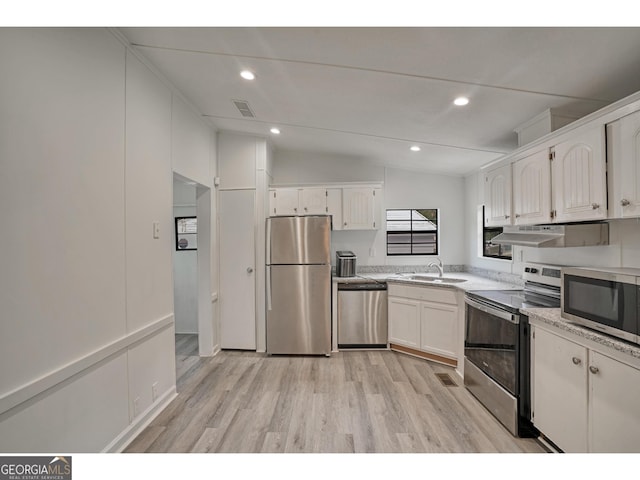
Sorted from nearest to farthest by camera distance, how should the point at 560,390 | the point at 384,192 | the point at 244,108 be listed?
the point at 560,390 → the point at 244,108 → the point at 384,192

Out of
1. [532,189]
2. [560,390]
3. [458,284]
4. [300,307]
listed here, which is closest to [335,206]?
[300,307]

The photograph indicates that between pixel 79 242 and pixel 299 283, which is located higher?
pixel 79 242

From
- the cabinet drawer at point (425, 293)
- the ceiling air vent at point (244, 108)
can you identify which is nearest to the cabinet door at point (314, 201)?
the ceiling air vent at point (244, 108)

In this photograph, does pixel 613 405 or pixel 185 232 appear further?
pixel 185 232

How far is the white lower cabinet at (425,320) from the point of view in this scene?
3.09 m

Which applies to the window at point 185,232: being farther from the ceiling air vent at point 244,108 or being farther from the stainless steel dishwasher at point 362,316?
the stainless steel dishwasher at point 362,316

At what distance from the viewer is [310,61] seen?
1.92 metres

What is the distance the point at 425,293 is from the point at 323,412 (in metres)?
1.76

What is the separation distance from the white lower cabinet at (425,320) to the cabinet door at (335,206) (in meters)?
1.13

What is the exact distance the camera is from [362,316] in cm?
363

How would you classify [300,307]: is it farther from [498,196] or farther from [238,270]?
[498,196]

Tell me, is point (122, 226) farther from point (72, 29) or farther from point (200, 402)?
point (200, 402)

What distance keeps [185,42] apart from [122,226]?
1.33 m
